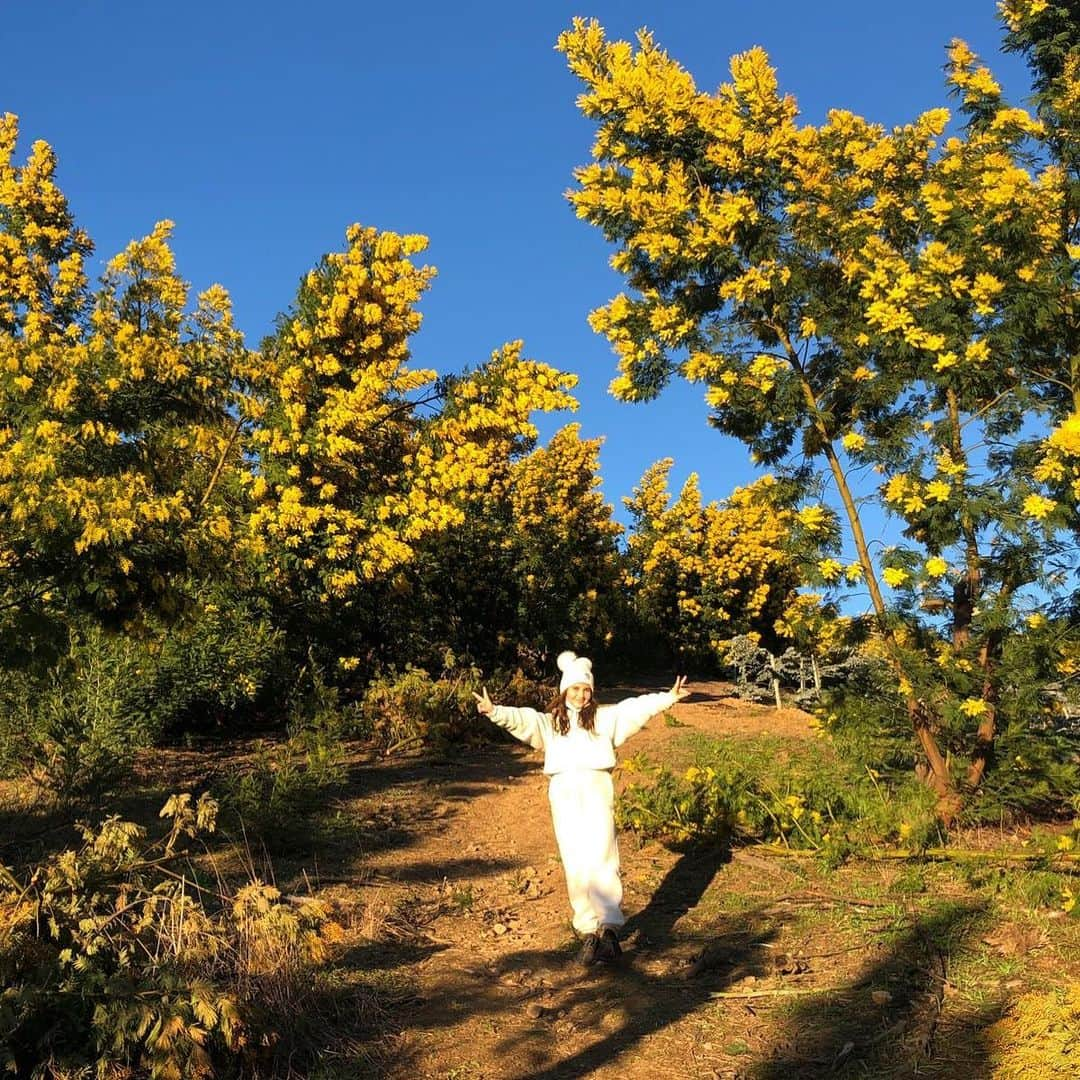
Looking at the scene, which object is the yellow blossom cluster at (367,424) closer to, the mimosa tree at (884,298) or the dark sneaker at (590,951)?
the mimosa tree at (884,298)

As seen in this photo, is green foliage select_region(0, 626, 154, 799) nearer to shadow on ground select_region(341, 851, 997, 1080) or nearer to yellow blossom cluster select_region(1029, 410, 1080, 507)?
shadow on ground select_region(341, 851, 997, 1080)

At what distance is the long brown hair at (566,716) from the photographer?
5.10 meters

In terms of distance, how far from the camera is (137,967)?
11.6ft

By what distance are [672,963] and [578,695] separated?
4.54 ft

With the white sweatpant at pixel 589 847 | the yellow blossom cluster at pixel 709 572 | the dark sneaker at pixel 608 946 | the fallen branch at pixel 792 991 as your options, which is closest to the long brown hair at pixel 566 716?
the white sweatpant at pixel 589 847

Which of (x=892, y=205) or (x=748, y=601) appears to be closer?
(x=892, y=205)

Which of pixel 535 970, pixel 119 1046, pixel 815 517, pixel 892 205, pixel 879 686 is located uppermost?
pixel 892 205

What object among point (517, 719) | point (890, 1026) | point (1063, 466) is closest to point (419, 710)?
point (517, 719)

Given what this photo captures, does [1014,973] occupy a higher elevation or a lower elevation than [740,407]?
lower

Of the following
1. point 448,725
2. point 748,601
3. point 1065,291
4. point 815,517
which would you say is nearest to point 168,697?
point 448,725

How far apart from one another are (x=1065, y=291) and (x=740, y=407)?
80.8 inches

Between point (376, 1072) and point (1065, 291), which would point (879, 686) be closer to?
point (1065, 291)

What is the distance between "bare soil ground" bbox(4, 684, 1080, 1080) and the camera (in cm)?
359

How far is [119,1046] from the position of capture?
304 centimetres
